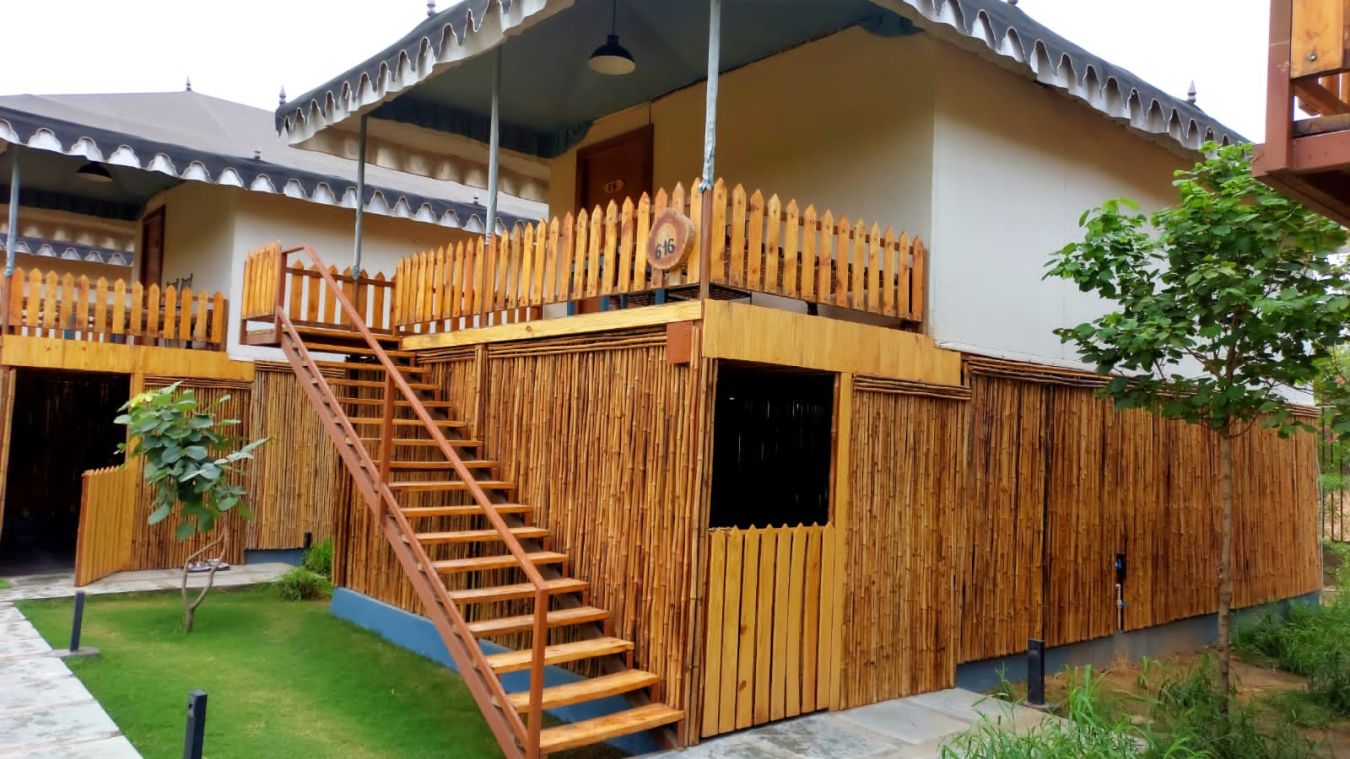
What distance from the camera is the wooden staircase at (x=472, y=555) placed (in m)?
A: 5.38

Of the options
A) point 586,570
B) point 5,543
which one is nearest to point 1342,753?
point 586,570

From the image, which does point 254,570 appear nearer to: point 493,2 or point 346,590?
point 346,590

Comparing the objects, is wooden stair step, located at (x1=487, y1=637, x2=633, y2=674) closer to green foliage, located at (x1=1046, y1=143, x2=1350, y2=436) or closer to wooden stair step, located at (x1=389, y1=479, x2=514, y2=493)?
wooden stair step, located at (x1=389, y1=479, x2=514, y2=493)

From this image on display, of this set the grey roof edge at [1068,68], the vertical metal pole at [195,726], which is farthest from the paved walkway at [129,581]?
the grey roof edge at [1068,68]

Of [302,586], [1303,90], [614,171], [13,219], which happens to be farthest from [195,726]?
[13,219]

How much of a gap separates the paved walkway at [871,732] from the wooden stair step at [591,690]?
45 centimetres

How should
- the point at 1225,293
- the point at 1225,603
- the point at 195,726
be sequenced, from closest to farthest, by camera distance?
1. the point at 195,726
2. the point at 1225,293
3. the point at 1225,603

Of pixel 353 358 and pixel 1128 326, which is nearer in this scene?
pixel 1128 326

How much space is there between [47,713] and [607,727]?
3.86 metres

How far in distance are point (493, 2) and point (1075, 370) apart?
19.1 feet

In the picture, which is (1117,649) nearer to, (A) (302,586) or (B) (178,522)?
(A) (302,586)

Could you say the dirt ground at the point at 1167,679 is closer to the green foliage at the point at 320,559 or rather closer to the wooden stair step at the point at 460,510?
the wooden stair step at the point at 460,510

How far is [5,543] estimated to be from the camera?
14.0 metres

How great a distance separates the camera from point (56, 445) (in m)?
16.7
